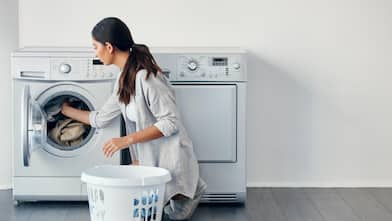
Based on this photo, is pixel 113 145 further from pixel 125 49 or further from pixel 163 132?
pixel 125 49

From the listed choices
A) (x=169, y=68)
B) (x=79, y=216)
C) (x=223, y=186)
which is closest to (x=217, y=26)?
(x=169, y=68)

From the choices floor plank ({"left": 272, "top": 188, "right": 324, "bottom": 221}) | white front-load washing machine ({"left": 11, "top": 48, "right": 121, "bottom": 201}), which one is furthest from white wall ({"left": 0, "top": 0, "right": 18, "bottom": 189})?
floor plank ({"left": 272, "top": 188, "right": 324, "bottom": 221})

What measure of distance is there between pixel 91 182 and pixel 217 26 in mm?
1638

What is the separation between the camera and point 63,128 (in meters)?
4.27

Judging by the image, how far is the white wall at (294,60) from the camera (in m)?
4.77

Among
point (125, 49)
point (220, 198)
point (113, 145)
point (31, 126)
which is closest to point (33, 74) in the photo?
point (31, 126)

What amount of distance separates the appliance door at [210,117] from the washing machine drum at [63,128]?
52 cm

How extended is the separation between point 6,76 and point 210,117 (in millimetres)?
1257

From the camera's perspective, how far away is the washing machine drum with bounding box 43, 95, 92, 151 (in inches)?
167

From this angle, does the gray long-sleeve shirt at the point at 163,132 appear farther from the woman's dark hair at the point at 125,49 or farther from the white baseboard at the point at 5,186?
the white baseboard at the point at 5,186

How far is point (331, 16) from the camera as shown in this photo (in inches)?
189

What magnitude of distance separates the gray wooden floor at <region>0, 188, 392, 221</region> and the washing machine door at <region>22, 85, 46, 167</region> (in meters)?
0.29

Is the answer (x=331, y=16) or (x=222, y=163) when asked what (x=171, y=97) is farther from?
(x=331, y=16)

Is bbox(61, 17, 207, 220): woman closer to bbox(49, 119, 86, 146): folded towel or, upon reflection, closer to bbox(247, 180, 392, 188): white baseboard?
bbox(49, 119, 86, 146): folded towel
